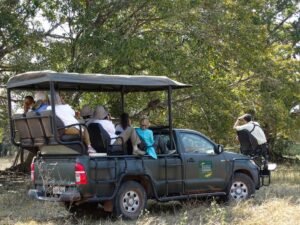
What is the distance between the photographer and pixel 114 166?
9.52 m

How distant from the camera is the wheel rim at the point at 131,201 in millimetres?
9664

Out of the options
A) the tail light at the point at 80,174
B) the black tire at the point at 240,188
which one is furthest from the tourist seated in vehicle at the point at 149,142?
the black tire at the point at 240,188

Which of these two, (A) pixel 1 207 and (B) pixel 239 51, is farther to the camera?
(B) pixel 239 51

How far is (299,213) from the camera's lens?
9523 mm

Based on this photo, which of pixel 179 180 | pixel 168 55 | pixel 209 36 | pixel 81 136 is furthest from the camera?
pixel 209 36

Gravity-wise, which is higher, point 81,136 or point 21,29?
point 21,29

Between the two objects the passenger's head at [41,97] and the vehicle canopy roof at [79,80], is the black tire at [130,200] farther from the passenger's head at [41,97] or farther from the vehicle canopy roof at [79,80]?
the passenger's head at [41,97]

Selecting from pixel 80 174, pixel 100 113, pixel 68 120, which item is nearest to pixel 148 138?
pixel 100 113

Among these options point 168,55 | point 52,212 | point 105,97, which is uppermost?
point 168,55

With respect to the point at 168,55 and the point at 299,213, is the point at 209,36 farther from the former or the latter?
the point at 299,213

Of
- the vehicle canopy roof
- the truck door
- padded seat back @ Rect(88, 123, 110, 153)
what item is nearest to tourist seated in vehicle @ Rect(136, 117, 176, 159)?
the truck door

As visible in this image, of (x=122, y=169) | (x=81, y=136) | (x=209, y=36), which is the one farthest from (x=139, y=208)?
(x=209, y=36)

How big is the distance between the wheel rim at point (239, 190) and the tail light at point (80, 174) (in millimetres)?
3500

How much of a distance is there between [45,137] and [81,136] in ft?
2.15
